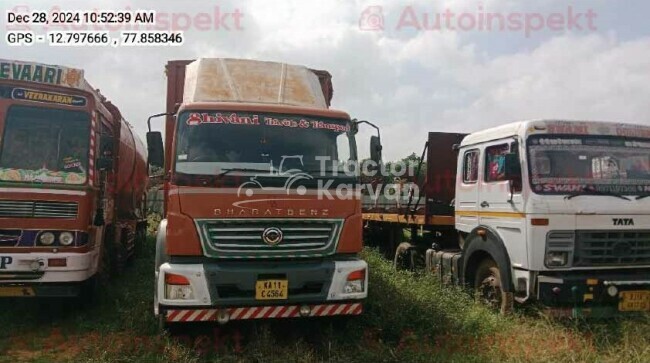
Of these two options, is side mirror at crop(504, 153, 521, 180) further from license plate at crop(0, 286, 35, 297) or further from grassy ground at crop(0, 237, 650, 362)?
license plate at crop(0, 286, 35, 297)

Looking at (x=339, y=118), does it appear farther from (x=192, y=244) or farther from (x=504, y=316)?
(x=504, y=316)

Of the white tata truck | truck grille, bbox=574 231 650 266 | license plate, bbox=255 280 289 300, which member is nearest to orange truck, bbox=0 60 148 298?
license plate, bbox=255 280 289 300

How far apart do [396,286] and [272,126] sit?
3.36 m

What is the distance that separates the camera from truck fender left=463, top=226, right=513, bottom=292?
19.2ft

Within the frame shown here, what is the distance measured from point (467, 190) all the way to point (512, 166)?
4.70 feet

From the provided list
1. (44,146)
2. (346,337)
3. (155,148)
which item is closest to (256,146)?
(155,148)

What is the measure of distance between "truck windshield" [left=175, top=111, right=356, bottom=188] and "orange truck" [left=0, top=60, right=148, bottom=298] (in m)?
1.71

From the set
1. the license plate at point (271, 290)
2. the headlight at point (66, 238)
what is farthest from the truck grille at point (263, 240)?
the headlight at point (66, 238)

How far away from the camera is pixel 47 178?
579 centimetres

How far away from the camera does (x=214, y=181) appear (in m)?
4.92

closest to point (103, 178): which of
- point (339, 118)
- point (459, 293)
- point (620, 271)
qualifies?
point (339, 118)

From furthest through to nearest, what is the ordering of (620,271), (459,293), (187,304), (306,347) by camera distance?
1. (459,293)
2. (620,271)
3. (306,347)
4. (187,304)

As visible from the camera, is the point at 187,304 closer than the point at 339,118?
Yes

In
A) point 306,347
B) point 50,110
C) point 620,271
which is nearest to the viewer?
point 306,347
